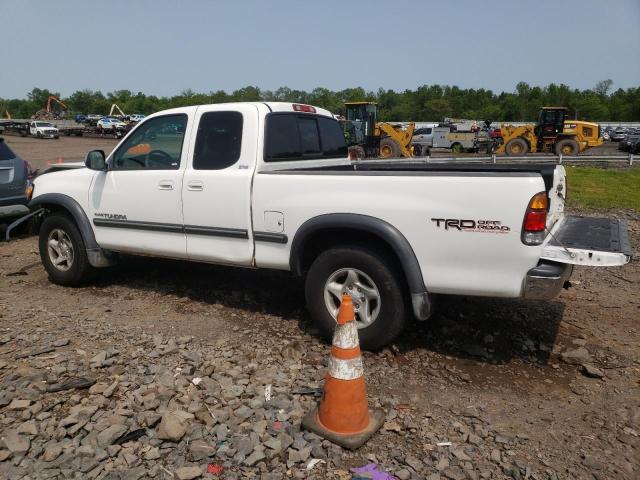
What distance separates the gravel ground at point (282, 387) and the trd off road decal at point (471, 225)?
111 centimetres

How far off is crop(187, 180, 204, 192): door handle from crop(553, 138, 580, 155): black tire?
25.4m

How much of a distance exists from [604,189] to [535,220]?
11454 mm

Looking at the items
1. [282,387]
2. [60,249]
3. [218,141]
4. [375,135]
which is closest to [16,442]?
[282,387]

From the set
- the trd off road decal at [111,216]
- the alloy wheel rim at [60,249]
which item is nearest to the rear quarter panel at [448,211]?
the trd off road decal at [111,216]

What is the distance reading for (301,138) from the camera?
17.0 feet

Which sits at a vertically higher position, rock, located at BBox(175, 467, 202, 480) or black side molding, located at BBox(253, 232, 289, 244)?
black side molding, located at BBox(253, 232, 289, 244)

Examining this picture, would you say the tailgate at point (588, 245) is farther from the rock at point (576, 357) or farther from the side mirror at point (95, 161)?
the side mirror at point (95, 161)

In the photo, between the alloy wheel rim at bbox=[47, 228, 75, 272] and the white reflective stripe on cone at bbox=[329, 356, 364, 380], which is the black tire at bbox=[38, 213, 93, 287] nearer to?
the alloy wheel rim at bbox=[47, 228, 75, 272]

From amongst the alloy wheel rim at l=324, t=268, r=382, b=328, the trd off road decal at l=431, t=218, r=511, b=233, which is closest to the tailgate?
the trd off road decal at l=431, t=218, r=511, b=233

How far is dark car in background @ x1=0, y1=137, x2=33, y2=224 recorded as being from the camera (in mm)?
8070

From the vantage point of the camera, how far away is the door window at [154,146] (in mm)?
5023

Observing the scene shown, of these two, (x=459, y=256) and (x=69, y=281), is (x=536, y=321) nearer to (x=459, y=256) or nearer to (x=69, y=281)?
(x=459, y=256)

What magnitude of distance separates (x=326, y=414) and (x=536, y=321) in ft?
8.61

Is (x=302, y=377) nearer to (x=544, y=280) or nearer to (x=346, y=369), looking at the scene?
(x=346, y=369)
